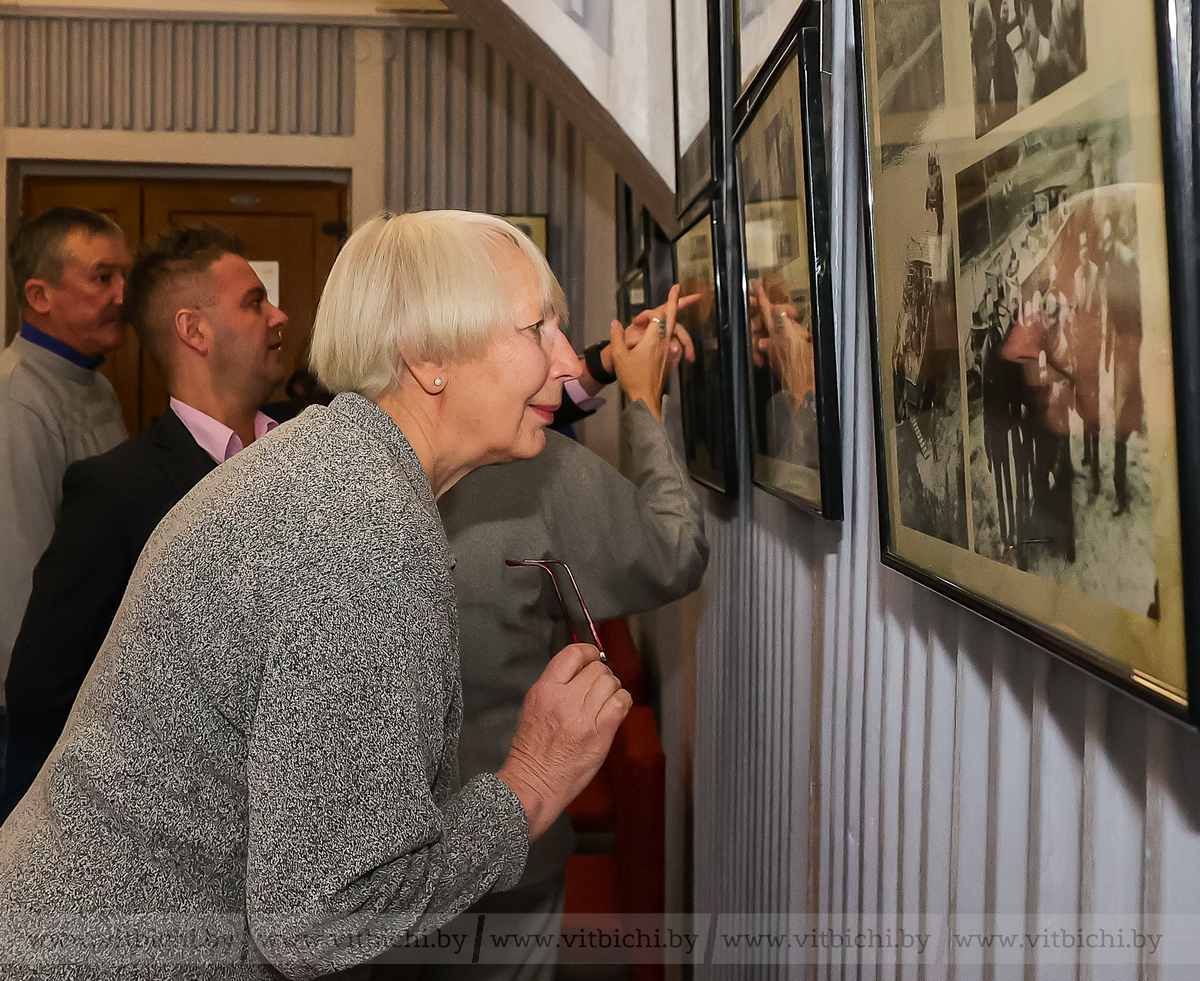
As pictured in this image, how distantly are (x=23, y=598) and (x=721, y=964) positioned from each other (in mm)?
1868

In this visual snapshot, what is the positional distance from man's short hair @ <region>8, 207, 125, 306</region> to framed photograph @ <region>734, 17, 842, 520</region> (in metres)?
2.00

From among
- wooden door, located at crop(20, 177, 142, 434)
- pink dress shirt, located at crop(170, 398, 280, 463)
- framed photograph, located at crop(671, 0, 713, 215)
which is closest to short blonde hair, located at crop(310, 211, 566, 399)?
framed photograph, located at crop(671, 0, 713, 215)

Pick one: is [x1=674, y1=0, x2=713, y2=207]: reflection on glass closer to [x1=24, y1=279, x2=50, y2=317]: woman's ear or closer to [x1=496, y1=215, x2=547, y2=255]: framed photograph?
[x1=24, y1=279, x2=50, y2=317]: woman's ear

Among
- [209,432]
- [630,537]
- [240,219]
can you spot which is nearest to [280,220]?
[240,219]

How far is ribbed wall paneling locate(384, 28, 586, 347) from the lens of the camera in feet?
18.0

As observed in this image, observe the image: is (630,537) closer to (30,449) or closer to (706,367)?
(706,367)

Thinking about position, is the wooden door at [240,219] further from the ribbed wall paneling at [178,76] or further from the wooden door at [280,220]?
the ribbed wall paneling at [178,76]

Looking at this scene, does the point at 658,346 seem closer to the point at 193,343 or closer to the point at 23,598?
the point at 193,343

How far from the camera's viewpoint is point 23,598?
253cm

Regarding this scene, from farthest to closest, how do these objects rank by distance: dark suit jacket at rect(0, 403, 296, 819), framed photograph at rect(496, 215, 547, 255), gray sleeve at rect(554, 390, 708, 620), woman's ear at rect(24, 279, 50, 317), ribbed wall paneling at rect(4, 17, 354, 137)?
framed photograph at rect(496, 215, 547, 255) < ribbed wall paneling at rect(4, 17, 354, 137) < woman's ear at rect(24, 279, 50, 317) < gray sleeve at rect(554, 390, 708, 620) < dark suit jacket at rect(0, 403, 296, 819)

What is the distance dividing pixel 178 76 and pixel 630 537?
4.56 m

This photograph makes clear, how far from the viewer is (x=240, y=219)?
18.3 ft

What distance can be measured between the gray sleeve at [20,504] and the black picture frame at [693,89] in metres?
1.70

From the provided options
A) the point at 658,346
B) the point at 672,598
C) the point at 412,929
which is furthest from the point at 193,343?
the point at 412,929
